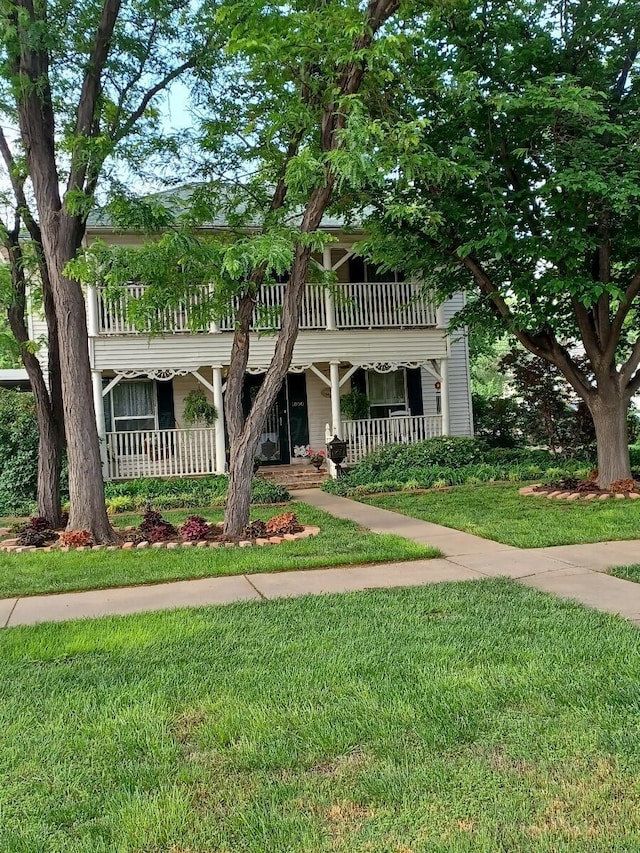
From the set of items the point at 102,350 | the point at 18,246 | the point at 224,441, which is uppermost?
the point at 18,246

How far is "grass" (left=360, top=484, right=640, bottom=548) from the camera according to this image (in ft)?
25.7

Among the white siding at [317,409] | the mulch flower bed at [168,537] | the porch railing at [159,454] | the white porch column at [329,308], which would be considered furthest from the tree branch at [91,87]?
the white siding at [317,409]

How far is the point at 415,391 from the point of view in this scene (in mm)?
17594

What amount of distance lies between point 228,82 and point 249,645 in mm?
8364

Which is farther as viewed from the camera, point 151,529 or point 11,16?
point 151,529

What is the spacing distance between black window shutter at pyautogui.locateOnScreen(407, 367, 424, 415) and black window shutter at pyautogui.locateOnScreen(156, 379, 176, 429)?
599 centimetres

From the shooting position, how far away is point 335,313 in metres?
16.1

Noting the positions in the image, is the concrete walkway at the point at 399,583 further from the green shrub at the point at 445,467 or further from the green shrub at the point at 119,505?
the green shrub at the point at 119,505

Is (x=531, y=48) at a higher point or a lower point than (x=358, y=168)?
higher

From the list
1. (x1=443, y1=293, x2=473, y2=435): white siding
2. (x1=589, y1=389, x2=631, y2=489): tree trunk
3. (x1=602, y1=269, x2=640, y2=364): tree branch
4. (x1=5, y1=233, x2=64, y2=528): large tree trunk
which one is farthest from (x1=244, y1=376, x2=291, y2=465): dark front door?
(x1=602, y1=269, x2=640, y2=364): tree branch

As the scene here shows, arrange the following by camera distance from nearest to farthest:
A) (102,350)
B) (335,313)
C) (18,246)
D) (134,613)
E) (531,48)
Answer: (134,613), (531,48), (18,246), (102,350), (335,313)

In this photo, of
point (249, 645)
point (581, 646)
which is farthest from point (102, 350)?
point (581, 646)

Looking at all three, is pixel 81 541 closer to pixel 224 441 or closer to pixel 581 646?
pixel 581 646

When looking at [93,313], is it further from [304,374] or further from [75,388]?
[75,388]
